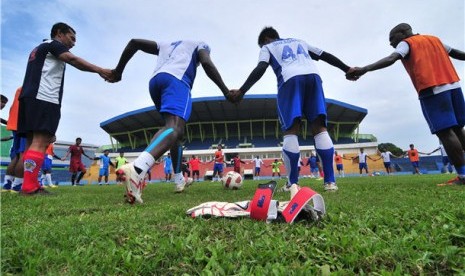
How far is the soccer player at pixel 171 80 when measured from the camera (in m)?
3.31

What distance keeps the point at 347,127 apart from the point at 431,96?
172 feet

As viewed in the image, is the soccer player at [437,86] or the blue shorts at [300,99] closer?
the blue shorts at [300,99]

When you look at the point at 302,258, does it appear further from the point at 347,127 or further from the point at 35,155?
the point at 347,127

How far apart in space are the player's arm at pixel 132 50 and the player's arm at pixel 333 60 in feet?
8.32

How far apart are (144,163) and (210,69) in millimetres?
1525

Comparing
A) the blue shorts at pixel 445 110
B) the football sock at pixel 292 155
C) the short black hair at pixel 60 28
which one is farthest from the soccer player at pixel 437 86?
the short black hair at pixel 60 28

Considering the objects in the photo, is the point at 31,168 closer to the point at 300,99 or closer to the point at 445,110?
the point at 300,99

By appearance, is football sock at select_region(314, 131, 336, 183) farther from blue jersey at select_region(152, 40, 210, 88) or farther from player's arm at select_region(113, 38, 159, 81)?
player's arm at select_region(113, 38, 159, 81)

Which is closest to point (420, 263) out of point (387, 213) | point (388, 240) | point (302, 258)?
point (388, 240)

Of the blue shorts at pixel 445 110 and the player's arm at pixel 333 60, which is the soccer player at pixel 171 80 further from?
the blue shorts at pixel 445 110

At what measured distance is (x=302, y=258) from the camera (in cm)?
123

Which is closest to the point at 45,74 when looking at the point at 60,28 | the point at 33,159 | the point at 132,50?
the point at 60,28

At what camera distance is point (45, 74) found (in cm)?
430

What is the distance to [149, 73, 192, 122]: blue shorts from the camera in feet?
11.6
